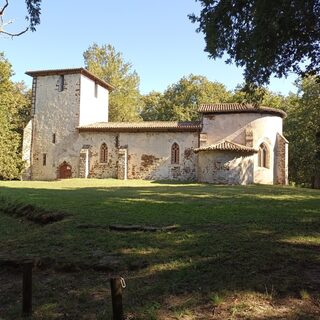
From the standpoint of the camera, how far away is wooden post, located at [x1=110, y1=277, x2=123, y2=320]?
441cm

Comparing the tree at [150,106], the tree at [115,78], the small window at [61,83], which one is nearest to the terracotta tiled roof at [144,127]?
the small window at [61,83]

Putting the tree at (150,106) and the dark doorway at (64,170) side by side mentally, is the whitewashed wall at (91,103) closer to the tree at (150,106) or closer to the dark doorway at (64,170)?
the dark doorway at (64,170)

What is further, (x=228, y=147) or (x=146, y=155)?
(x=146, y=155)

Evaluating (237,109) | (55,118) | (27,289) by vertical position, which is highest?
(237,109)

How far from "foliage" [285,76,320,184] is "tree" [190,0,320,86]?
29.4m

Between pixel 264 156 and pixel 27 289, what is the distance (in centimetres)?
2702

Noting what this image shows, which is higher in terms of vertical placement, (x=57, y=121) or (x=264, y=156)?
(x=57, y=121)

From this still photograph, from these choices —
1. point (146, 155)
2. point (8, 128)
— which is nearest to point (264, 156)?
point (146, 155)

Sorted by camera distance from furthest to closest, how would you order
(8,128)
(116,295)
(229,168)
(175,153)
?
(8,128) → (175,153) → (229,168) → (116,295)

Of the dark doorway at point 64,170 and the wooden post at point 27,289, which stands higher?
the dark doorway at point 64,170

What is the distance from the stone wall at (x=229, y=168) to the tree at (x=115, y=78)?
2008 cm

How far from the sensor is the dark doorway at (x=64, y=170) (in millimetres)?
33097

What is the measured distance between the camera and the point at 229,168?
2755cm

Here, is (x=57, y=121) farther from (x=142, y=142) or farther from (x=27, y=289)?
(x=27, y=289)
